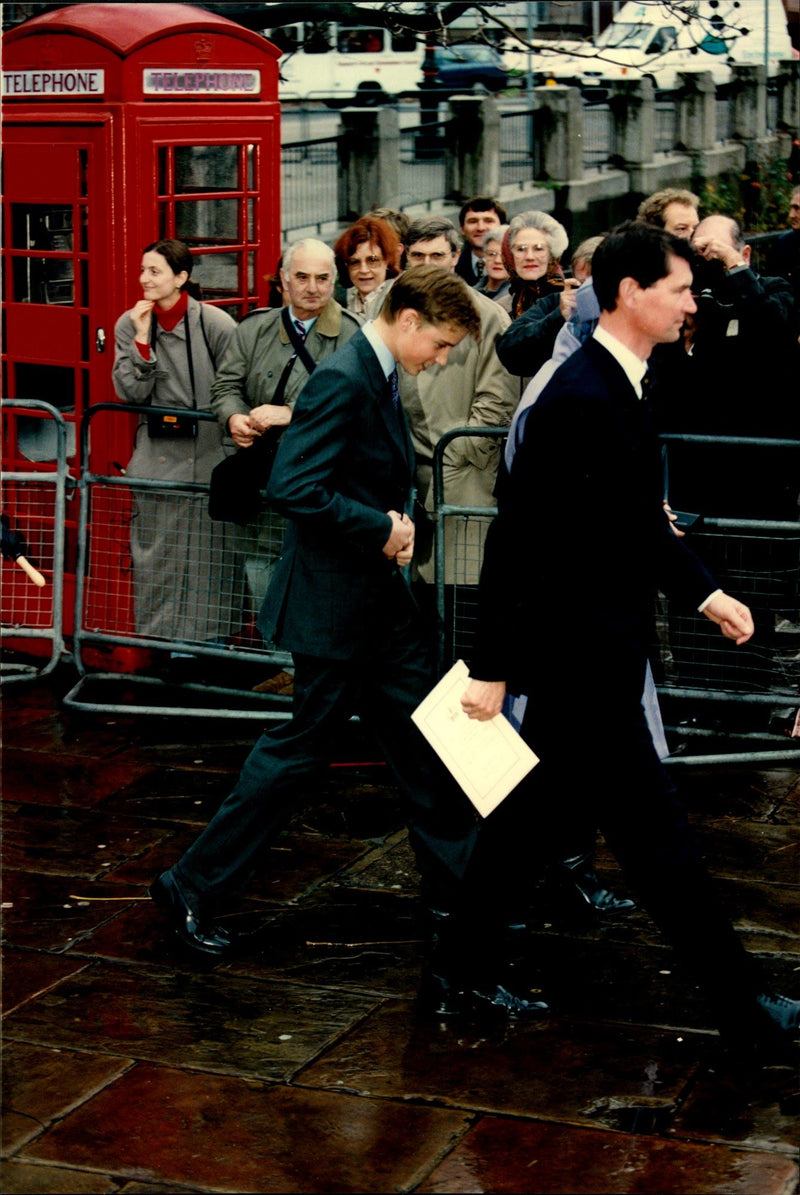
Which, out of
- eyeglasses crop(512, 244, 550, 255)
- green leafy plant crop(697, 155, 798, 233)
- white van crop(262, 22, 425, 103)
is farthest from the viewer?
white van crop(262, 22, 425, 103)

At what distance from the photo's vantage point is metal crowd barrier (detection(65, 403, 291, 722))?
718 centimetres

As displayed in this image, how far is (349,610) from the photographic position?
4.86 m

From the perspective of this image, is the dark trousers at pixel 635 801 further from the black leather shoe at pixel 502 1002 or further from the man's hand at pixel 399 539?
the man's hand at pixel 399 539

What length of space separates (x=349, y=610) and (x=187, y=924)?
3.28 ft

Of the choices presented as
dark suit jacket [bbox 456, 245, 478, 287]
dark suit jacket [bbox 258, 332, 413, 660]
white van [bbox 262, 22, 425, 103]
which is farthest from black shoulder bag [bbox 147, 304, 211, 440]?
white van [bbox 262, 22, 425, 103]

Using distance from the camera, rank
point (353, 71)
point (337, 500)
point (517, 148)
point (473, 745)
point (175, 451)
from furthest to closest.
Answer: point (353, 71) < point (517, 148) < point (175, 451) < point (337, 500) < point (473, 745)

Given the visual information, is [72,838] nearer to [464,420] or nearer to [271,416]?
[271,416]

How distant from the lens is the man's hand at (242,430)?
21.7 ft

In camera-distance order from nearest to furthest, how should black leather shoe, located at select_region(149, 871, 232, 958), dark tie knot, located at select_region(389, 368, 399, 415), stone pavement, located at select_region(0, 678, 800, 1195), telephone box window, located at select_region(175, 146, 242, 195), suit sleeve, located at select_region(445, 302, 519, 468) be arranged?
stone pavement, located at select_region(0, 678, 800, 1195) → dark tie knot, located at select_region(389, 368, 399, 415) → black leather shoe, located at select_region(149, 871, 232, 958) → suit sleeve, located at select_region(445, 302, 519, 468) → telephone box window, located at select_region(175, 146, 242, 195)

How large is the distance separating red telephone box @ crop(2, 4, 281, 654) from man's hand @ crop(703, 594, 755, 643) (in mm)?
3973

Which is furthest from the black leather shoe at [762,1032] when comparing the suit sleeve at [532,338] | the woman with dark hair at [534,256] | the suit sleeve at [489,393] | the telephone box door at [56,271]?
the telephone box door at [56,271]

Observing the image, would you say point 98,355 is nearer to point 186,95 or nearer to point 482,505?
point 186,95

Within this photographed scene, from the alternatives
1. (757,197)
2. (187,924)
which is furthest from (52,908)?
(757,197)

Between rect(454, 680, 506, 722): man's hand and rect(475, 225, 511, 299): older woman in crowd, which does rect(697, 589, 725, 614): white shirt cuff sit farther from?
rect(475, 225, 511, 299): older woman in crowd
